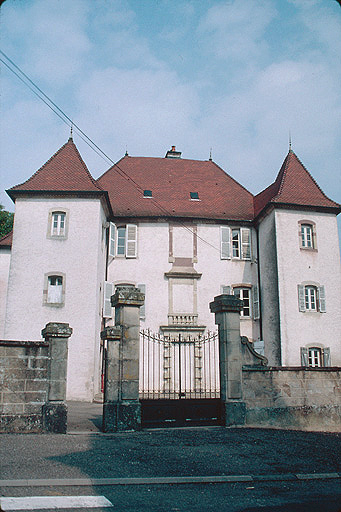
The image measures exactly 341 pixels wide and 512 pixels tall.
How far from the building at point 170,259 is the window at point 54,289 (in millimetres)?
44

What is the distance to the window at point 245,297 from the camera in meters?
24.5

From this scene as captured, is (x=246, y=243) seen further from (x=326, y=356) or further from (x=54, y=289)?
(x=54, y=289)

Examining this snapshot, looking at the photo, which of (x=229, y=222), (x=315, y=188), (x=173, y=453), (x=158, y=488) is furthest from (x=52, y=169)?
(x=158, y=488)

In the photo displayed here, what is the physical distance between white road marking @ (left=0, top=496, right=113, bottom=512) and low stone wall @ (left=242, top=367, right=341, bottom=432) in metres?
6.14

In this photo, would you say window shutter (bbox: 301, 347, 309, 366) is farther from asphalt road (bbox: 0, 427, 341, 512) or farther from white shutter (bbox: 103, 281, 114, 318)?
asphalt road (bbox: 0, 427, 341, 512)

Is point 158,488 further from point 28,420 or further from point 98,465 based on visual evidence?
→ point 28,420

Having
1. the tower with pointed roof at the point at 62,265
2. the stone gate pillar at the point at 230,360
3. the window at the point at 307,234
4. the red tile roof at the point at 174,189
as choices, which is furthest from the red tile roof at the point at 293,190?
the stone gate pillar at the point at 230,360

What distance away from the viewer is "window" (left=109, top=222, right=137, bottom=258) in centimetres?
2428

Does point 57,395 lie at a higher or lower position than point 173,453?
higher

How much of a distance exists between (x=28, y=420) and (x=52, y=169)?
16.3 meters

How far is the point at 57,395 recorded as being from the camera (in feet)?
32.1

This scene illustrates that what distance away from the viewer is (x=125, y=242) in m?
24.6

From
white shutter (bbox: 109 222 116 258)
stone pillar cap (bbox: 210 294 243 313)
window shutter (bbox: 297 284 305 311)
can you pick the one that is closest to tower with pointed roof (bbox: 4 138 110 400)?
white shutter (bbox: 109 222 116 258)

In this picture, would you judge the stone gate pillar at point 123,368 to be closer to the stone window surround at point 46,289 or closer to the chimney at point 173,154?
the stone window surround at point 46,289
